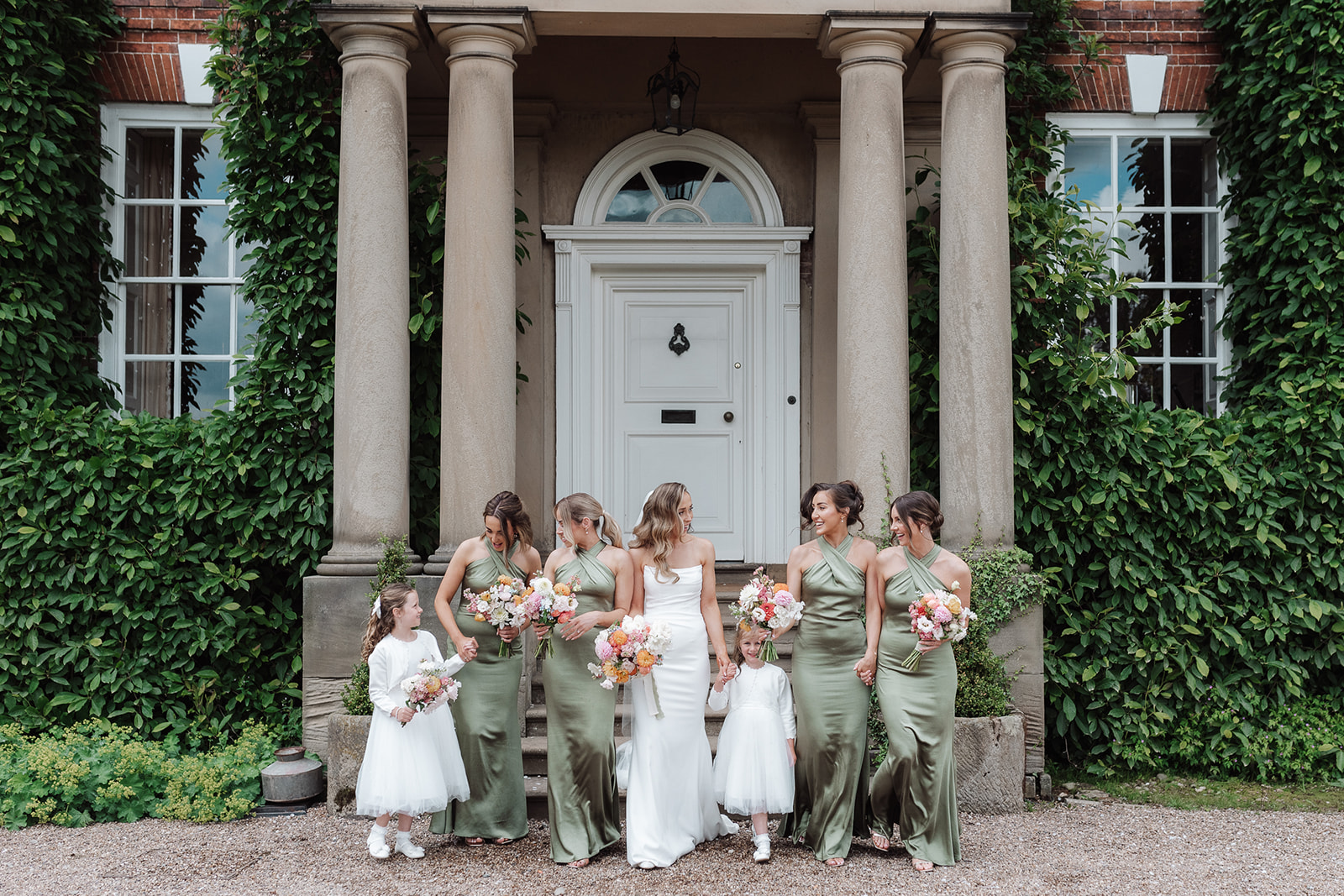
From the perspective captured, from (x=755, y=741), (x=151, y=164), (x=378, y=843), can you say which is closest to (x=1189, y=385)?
(x=755, y=741)

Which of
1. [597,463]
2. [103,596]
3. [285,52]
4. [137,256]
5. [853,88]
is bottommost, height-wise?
[103,596]

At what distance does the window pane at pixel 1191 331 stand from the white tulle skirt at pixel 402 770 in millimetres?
6457

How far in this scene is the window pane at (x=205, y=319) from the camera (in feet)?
27.5

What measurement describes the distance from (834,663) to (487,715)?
171cm

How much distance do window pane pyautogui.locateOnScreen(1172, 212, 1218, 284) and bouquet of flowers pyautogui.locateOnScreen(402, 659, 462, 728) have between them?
21.4 feet

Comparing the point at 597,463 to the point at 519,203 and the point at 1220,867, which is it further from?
the point at 1220,867

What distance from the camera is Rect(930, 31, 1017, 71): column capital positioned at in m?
6.64

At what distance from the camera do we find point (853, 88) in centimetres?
664

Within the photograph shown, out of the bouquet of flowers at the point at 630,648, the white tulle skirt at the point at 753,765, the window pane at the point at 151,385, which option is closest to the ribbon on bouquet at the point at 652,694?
the bouquet of flowers at the point at 630,648

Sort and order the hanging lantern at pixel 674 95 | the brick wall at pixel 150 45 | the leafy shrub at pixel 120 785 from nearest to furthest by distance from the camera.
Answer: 1. the leafy shrub at pixel 120 785
2. the hanging lantern at pixel 674 95
3. the brick wall at pixel 150 45

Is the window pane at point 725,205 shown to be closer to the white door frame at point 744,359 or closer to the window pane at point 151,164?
the white door frame at point 744,359

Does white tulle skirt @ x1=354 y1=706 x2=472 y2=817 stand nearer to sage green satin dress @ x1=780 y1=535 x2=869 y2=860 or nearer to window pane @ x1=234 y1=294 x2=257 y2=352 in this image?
sage green satin dress @ x1=780 y1=535 x2=869 y2=860

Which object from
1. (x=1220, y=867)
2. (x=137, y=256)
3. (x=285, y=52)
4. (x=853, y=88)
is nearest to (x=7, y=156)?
(x=137, y=256)

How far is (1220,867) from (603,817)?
295 cm
